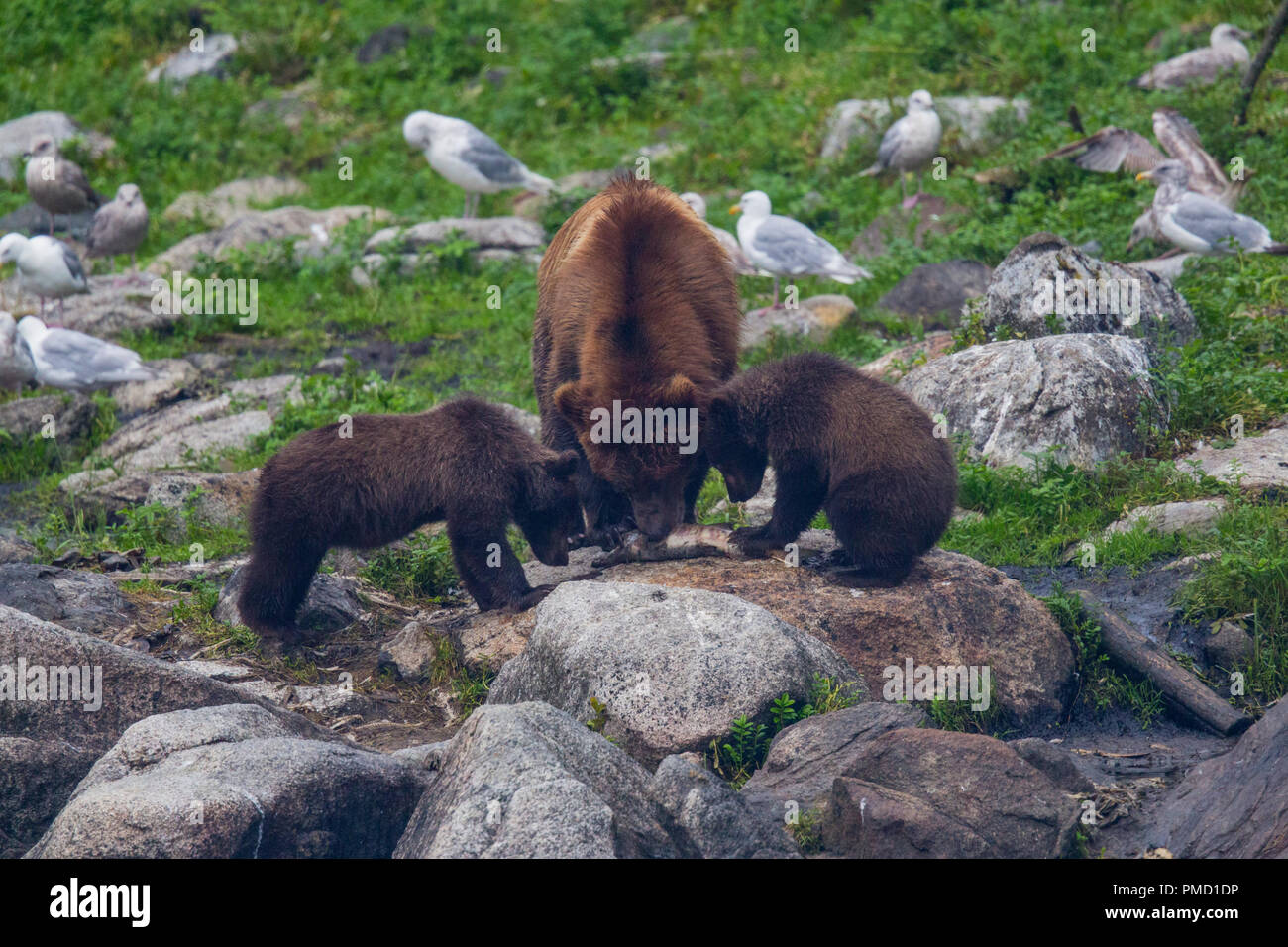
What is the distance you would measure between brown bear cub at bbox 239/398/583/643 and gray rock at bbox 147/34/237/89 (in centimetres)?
1794

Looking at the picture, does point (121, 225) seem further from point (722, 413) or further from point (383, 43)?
point (722, 413)

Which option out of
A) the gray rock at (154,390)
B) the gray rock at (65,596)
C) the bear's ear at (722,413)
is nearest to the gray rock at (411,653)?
the gray rock at (65,596)

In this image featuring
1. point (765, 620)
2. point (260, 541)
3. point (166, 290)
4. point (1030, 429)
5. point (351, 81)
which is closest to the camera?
point (765, 620)

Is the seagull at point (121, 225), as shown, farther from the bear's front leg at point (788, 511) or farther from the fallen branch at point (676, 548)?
the bear's front leg at point (788, 511)

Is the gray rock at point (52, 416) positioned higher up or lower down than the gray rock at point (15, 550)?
higher up

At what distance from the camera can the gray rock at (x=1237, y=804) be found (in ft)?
18.3

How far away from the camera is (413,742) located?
7.32m

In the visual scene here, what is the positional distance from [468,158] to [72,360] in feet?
20.0

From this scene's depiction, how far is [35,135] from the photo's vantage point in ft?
71.3

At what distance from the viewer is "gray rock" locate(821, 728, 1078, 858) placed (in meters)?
5.48

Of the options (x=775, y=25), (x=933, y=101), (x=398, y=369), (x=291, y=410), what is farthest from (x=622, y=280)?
(x=775, y=25)

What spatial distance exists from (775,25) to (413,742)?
57.6ft

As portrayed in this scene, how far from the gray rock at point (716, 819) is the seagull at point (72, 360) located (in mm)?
9363

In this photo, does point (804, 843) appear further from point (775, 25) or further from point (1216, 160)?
point (775, 25)
